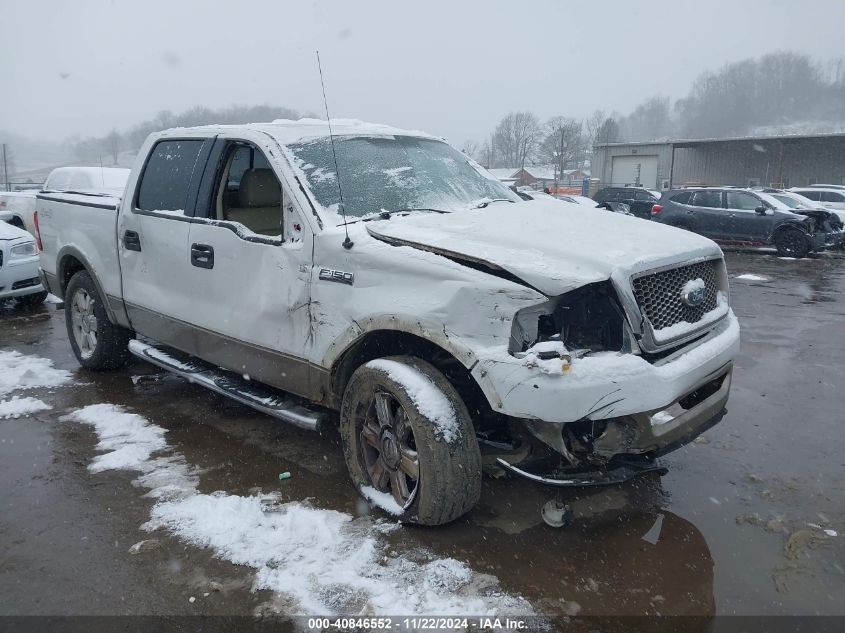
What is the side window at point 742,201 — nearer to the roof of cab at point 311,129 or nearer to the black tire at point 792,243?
the black tire at point 792,243

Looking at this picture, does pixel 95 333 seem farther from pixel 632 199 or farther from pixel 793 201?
pixel 632 199

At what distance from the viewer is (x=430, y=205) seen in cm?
390

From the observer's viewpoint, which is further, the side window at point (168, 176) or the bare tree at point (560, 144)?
the bare tree at point (560, 144)

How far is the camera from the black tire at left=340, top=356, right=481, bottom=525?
291cm

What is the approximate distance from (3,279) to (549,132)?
281ft

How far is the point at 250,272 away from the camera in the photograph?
12.5 feet

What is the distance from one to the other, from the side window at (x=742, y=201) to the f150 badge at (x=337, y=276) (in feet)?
49.9

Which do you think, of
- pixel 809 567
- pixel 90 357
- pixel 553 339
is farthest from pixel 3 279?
pixel 809 567

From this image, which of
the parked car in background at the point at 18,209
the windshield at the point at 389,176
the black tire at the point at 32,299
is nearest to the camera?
the windshield at the point at 389,176

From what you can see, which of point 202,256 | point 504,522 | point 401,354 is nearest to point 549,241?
point 401,354

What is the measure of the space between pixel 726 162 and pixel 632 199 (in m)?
27.3

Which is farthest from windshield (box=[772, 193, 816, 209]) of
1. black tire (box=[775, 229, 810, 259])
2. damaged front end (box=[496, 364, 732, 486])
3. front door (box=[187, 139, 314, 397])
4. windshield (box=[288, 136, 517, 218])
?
front door (box=[187, 139, 314, 397])

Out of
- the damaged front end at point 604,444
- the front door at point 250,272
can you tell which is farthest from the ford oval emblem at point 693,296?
the front door at point 250,272

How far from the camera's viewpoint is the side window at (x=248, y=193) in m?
4.10
